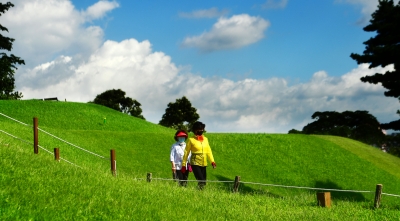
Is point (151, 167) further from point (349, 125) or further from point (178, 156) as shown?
point (349, 125)

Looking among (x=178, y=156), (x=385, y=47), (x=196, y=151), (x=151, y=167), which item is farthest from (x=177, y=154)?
(x=385, y=47)

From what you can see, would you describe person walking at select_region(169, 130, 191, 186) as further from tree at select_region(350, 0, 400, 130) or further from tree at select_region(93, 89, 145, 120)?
tree at select_region(93, 89, 145, 120)

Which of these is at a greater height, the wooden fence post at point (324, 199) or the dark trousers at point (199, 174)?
the dark trousers at point (199, 174)

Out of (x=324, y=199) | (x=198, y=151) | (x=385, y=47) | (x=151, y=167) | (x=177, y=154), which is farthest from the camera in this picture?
(x=385, y=47)

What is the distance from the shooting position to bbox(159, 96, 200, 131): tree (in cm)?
6241

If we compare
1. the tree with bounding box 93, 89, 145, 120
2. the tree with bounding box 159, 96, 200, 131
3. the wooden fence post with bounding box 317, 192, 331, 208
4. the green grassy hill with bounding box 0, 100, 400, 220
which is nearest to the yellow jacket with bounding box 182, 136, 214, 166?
the green grassy hill with bounding box 0, 100, 400, 220

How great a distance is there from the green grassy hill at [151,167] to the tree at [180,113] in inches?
735

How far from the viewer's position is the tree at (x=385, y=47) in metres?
32.5

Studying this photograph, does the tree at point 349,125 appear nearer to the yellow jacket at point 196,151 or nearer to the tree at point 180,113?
the tree at point 180,113

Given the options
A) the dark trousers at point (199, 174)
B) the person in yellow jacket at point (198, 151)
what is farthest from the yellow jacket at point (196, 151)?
the dark trousers at point (199, 174)

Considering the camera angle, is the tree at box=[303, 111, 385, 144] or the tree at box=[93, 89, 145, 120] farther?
the tree at box=[93, 89, 145, 120]

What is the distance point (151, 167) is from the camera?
25406 mm

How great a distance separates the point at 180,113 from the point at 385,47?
1325 inches

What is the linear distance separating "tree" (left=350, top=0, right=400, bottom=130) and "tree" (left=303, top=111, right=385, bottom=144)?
18898 mm
